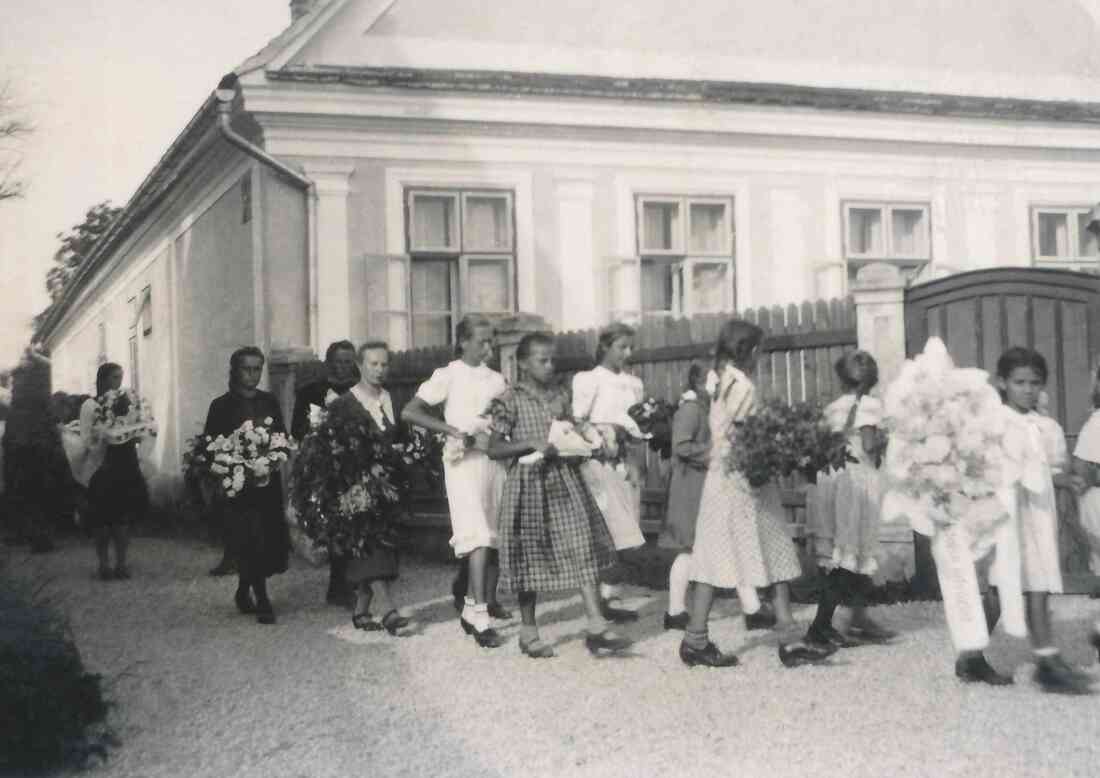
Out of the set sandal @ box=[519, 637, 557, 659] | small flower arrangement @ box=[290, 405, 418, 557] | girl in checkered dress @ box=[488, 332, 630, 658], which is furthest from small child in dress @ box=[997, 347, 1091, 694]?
small flower arrangement @ box=[290, 405, 418, 557]

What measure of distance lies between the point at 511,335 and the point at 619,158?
4785 mm

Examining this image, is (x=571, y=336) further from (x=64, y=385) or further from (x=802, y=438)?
(x=64, y=385)

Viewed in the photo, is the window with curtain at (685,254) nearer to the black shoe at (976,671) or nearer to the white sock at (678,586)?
A: the white sock at (678,586)

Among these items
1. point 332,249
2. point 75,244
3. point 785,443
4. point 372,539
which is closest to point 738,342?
point 785,443

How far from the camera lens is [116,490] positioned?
449 inches

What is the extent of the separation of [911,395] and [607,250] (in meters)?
9.45

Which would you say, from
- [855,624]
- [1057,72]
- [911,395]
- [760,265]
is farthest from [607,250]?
[911,395]

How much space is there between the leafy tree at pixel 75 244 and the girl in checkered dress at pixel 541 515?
32223mm

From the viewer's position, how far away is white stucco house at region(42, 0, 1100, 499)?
14477mm

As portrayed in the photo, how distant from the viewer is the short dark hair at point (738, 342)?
689cm

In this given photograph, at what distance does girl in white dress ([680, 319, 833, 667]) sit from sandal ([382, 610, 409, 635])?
2.06 meters

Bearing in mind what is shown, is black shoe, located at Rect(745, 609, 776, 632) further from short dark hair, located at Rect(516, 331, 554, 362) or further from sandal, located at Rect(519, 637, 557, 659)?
short dark hair, located at Rect(516, 331, 554, 362)

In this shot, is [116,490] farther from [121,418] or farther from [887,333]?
[887,333]

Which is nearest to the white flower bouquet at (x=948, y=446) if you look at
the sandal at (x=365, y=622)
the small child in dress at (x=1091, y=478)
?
the small child in dress at (x=1091, y=478)
